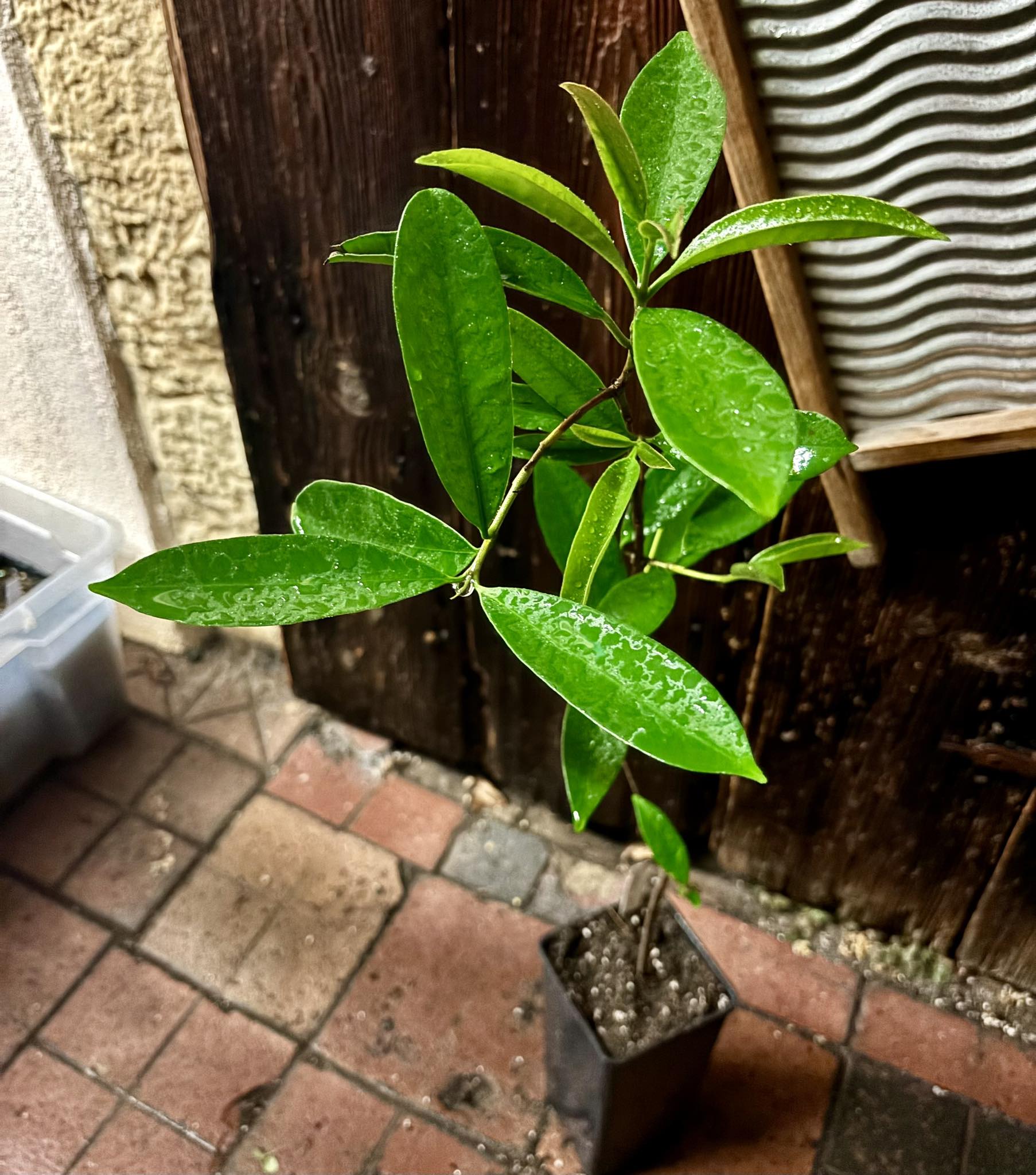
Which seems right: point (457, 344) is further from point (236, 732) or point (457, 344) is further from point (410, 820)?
point (236, 732)

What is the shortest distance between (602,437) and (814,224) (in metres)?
0.20

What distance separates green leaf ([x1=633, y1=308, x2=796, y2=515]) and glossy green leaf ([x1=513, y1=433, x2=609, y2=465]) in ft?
0.62

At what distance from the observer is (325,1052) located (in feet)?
4.45

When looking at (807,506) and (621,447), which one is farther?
(807,506)

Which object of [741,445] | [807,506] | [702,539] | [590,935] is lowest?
[590,935]

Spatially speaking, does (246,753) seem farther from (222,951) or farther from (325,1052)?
(325,1052)

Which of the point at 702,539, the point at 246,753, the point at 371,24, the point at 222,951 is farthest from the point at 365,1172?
the point at 371,24

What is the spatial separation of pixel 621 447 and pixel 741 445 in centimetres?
23

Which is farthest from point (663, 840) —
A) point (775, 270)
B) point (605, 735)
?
point (775, 270)

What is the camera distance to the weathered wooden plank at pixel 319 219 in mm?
990

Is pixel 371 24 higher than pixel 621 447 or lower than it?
higher

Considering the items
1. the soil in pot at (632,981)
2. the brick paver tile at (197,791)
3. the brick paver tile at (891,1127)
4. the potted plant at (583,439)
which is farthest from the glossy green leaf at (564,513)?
the brick paver tile at (197,791)

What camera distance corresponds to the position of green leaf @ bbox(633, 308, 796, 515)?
0.41 meters

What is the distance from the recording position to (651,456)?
1.94 feet
